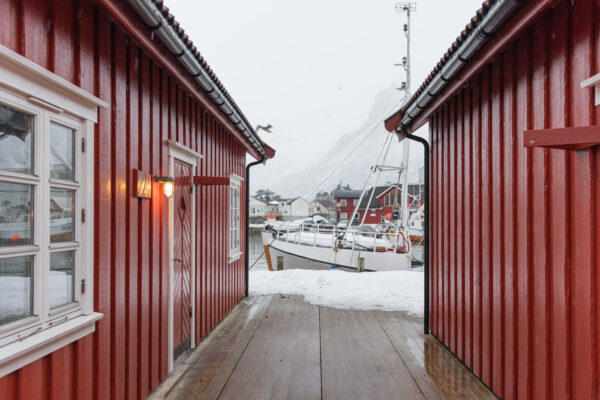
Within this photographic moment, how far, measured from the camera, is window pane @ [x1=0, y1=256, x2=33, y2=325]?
1548mm

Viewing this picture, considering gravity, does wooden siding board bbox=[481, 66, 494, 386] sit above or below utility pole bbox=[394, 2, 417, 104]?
below

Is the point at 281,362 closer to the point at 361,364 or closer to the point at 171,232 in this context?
the point at 361,364

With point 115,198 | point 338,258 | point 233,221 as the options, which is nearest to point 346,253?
point 338,258

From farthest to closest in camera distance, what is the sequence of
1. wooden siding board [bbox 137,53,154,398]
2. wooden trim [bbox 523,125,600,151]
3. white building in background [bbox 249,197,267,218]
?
white building in background [bbox 249,197,267,218], wooden siding board [bbox 137,53,154,398], wooden trim [bbox 523,125,600,151]

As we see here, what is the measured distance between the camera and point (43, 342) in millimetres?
1664

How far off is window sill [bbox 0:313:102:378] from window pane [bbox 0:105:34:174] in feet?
2.42

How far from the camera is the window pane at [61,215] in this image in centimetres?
184

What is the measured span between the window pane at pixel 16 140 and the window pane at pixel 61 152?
15 centimetres

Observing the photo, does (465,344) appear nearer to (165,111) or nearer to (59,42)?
(165,111)

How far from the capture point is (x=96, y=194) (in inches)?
84.4

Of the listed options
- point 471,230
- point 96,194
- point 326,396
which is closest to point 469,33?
point 471,230

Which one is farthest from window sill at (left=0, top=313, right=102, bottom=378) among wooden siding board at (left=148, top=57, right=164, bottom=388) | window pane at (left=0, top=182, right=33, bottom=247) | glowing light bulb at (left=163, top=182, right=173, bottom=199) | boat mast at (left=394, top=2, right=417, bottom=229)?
boat mast at (left=394, top=2, right=417, bottom=229)

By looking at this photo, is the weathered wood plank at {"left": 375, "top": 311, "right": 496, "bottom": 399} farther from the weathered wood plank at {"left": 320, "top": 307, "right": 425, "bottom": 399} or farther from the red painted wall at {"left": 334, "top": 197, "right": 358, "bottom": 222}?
the red painted wall at {"left": 334, "top": 197, "right": 358, "bottom": 222}

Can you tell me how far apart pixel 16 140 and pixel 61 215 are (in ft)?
1.48
